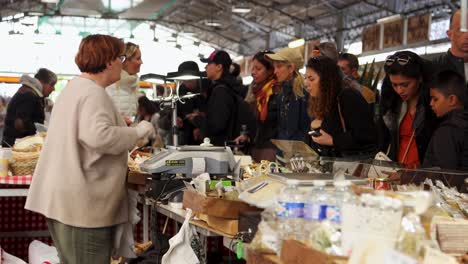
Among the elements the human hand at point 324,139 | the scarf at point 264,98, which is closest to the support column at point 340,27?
the scarf at point 264,98

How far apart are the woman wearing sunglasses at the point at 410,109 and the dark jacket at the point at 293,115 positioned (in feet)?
2.20

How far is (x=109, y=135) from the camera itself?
2.92m

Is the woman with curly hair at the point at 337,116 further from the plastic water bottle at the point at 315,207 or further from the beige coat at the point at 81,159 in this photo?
the plastic water bottle at the point at 315,207

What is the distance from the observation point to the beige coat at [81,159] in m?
2.94

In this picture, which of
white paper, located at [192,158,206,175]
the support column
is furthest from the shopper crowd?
the support column

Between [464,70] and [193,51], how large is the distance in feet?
57.3

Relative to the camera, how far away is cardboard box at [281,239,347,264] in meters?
1.50

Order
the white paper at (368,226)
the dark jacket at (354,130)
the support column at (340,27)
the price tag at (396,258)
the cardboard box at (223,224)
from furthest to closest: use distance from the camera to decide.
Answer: the support column at (340,27) → the dark jacket at (354,130) → the cardboard box at (223,224) → the white paper at (368,226) → the price tag at (396,258)

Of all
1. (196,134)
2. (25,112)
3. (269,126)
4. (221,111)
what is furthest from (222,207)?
(25,112)

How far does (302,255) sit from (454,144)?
1.68 metres

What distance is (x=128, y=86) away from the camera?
16.7ft

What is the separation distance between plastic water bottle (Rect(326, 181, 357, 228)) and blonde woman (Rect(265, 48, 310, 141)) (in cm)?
257

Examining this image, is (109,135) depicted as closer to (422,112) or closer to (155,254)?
(155,254)

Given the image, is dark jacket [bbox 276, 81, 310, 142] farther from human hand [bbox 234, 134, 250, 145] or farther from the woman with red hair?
the woman with red hair
